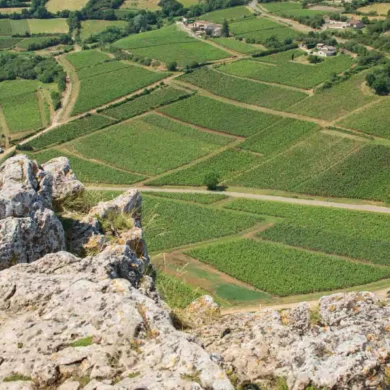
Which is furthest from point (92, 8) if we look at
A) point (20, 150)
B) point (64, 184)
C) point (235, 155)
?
point (64, 184)

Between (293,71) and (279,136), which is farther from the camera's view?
(293,71)

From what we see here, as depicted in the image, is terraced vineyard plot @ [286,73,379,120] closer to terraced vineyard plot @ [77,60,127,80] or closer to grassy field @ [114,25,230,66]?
grassy field @ [114,25,230,66]

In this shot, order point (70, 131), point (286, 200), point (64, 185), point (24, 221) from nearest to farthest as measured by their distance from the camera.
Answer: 1. point (24, 221)
2. point (64, 185)
3. point (286, 200)
4. point (70, 131)

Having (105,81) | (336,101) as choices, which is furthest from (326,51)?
(105,81)

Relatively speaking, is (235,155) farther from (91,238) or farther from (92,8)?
(92,8)

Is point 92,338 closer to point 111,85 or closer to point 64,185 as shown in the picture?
point 64,185

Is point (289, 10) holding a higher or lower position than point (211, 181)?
higher
